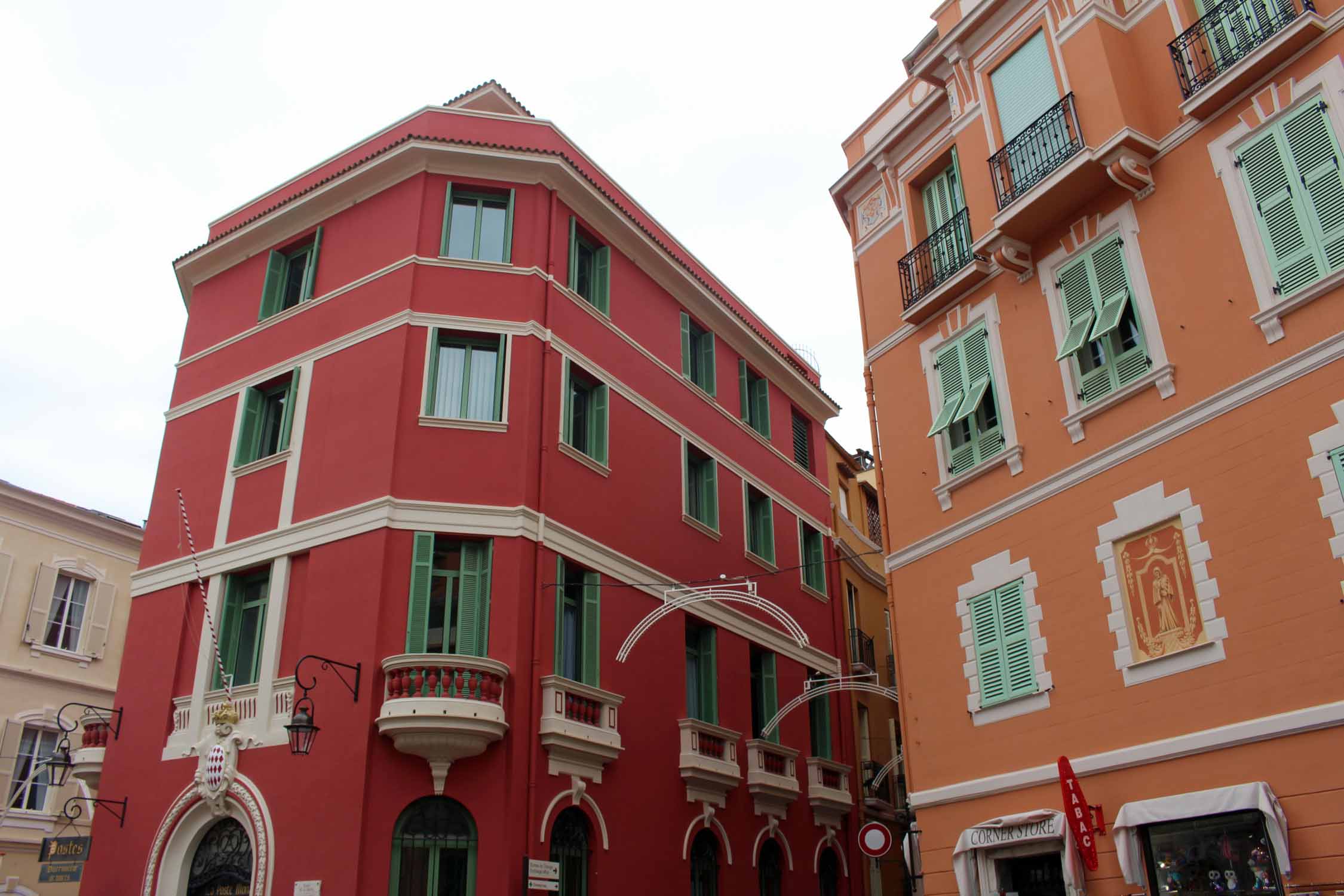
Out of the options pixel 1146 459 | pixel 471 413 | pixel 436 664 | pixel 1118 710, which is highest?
pixel 471 413

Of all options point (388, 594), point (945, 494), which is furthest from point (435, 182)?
point (945, 494)

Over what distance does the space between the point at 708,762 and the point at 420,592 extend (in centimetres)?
643

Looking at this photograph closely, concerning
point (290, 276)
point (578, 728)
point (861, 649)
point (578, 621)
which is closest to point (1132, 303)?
point (578, 728)

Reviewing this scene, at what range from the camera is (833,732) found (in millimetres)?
25312

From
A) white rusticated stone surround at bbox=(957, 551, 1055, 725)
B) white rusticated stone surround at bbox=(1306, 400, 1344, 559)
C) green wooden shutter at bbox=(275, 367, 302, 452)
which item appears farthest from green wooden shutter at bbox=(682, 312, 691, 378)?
→ white rusticated stone surround at bbox=(1306, 400, 1344, 559)

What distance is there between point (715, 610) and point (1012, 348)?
967 cm

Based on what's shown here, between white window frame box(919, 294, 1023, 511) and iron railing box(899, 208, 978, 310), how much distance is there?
0.61 meters

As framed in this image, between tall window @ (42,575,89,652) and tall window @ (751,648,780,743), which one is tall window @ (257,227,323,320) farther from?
tall window @ (42,575,89,652)

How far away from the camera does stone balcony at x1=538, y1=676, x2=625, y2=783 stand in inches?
653

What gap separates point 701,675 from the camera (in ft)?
70.8

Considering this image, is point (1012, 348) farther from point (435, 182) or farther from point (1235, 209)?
point (435, 182)

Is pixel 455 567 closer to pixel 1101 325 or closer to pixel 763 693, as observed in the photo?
pixel 763 693

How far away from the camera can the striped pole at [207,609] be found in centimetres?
1764

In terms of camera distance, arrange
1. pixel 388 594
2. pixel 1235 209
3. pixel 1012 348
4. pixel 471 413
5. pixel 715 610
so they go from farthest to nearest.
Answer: pixel 715 610 → pixel 471 413 → pixel 388 594 → pixel 1012 348 → pixel 1235 209
